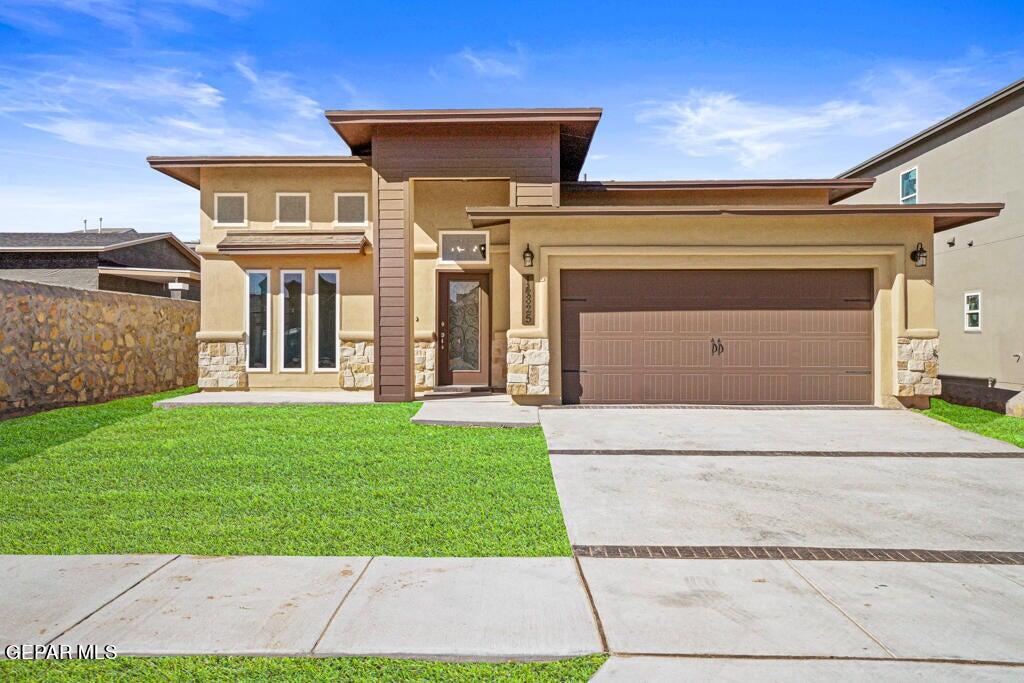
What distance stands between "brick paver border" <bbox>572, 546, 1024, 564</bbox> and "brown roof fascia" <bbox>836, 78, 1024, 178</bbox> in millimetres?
13526

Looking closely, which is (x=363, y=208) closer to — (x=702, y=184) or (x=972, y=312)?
(x=702, y=184)

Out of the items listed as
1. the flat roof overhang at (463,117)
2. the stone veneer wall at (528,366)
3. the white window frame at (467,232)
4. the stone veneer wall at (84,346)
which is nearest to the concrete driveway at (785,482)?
the stone veneer wall at (528,366)

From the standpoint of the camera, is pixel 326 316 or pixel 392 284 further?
pixel 326 316

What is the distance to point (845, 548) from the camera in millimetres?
4699

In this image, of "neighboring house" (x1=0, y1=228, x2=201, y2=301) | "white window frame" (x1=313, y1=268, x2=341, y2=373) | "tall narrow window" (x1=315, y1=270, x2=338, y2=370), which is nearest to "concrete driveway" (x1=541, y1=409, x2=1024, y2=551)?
"white window frame" (x1=313, y1=268, x2=341, y2=373)

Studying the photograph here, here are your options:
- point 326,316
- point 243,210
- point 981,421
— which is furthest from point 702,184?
point 243,210

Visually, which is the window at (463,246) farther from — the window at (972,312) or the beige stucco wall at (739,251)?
the window at (972,312)

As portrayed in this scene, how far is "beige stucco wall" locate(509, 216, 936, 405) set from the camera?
1142 centimetres

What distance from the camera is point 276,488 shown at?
625 cm

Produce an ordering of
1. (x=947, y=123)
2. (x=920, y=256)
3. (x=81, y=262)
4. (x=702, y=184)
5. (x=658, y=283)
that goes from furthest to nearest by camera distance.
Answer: (x=81, y=262) → (x=947, y=123) → (x=702, y=184) → (x=658, y=283) → (x=920, y=256)

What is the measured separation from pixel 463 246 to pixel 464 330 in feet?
5.85

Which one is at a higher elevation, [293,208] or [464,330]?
[293,208]

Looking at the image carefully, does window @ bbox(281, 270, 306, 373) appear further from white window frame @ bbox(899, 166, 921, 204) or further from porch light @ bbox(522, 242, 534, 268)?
white window frame @ bbox(899, 166, 921, 204)

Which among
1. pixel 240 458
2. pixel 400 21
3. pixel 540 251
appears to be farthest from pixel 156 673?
Result: pixel 400 21
